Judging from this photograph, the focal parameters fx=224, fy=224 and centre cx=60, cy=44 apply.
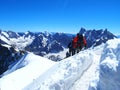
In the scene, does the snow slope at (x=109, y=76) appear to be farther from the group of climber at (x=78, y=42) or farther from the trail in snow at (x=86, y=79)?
the group of climber at (x=78, y=42)

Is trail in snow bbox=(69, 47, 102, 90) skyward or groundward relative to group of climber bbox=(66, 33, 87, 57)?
groundward

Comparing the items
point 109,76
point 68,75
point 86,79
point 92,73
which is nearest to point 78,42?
point 92,73

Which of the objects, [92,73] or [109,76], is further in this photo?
[92,73]

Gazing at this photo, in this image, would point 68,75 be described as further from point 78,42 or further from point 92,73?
point 78,42

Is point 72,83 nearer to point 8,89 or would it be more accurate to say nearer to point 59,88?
point 59,88

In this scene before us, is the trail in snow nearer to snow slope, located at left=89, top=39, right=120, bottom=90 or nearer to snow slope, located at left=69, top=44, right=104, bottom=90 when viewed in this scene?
snow slope, located at left=69, top=44, right=104, bottom=90

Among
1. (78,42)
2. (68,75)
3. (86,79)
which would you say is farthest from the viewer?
(78,42)

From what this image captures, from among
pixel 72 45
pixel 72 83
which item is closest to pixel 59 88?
pixel 72 83

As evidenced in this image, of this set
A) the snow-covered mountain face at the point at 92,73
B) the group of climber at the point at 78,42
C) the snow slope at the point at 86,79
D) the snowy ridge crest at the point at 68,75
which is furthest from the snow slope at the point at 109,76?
the group of climber at the point at 78,42

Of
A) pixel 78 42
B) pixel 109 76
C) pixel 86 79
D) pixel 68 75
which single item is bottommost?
pixel 86 79

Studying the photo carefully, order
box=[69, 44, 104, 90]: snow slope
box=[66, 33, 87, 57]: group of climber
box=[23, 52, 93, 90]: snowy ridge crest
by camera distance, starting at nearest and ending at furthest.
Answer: box=[69, 44, 104, 90]: snow slope, box=[23, 52, 93, 90]: snowy ridge crest, box=[66, 33, 87, 57]: group of climber

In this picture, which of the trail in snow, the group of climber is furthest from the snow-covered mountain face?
the group of climber

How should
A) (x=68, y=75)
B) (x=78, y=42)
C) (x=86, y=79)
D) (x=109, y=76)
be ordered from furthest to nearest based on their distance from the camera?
(x=78, y=42), (x=68, y=75), (x=86, y=79), (x=109, y=76)

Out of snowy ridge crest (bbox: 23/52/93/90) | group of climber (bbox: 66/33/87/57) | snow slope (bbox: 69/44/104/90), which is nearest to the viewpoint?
snow slope (bbox: 69/44/104/90)
